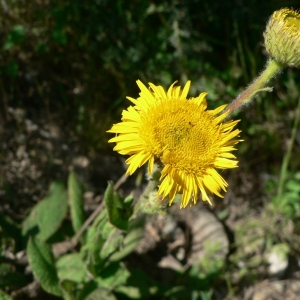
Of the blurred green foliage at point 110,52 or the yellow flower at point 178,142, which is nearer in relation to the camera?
the yellow flower at point 178,142

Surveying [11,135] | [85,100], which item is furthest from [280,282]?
[11,135]

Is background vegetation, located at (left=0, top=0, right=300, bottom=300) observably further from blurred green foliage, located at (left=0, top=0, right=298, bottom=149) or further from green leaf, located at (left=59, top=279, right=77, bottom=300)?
green leaf, located at (left=59, top=279, right=77, bottom=300)

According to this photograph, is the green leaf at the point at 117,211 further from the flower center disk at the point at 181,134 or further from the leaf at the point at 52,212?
the leaf at the point at 52,212

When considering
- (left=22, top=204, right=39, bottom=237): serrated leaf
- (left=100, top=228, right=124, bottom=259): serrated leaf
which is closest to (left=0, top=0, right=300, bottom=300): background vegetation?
(left=22, top=204, right=39, bottom=237): serrated leaf

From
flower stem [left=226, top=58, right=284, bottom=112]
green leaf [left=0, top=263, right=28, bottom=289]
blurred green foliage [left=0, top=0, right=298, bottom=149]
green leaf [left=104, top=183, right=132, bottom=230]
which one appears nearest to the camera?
flower stem [left=226, top=58, right=284, bottom=112]

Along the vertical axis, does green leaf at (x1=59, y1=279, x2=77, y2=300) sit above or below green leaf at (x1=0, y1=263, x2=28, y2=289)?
below

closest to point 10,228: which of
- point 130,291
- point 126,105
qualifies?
point 130,291

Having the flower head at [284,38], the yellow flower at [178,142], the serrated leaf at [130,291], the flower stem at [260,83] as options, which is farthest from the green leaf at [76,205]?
the flower head at [284,38]

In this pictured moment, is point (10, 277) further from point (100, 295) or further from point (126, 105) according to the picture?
point (126, 105)
